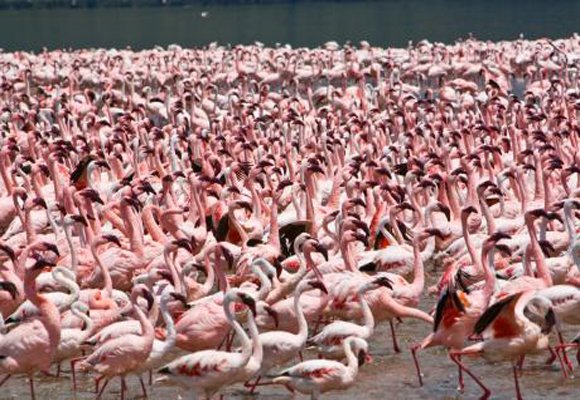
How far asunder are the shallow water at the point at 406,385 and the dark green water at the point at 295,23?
49.5 m

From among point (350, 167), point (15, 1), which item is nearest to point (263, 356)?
point (350, 167)

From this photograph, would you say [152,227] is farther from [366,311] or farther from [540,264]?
[540,264]

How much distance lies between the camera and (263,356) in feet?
33.4

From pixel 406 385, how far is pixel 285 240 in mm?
4275

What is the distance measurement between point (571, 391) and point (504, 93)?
16.6 m

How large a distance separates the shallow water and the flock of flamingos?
0.11 m

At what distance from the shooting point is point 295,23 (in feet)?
289

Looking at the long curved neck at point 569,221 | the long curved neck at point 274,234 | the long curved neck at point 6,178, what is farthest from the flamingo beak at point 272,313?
the long curved neck at point 6,178

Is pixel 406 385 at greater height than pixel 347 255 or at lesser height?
lesser

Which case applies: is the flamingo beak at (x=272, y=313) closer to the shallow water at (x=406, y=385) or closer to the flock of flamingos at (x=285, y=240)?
the flock of flamingos at (x=285, y=240)

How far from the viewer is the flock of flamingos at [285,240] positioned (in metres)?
10.2

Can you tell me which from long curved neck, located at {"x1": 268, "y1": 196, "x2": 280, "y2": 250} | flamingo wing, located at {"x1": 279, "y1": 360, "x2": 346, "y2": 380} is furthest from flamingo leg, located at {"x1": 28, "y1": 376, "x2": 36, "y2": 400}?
long curved neck, located at {"x1": 268, "y1": 196, "x2": 280, "y2": 250}

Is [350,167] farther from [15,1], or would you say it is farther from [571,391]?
[15,1]

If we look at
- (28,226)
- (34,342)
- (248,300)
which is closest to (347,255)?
(248,300)
